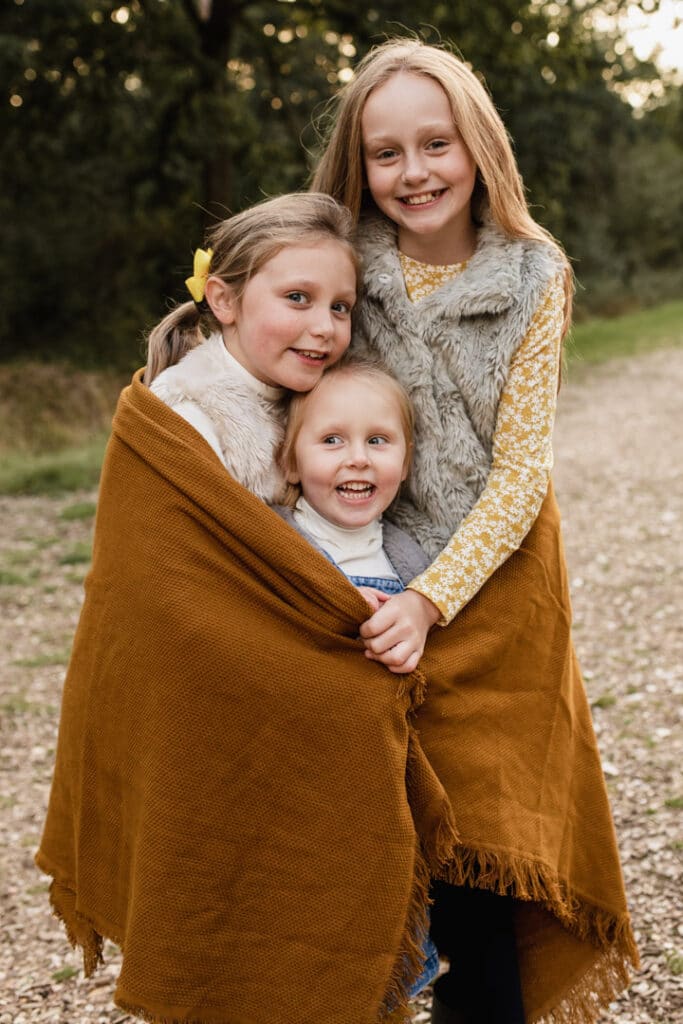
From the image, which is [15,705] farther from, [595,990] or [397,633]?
[397,633]

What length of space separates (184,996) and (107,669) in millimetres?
708

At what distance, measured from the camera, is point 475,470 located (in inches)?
91.0

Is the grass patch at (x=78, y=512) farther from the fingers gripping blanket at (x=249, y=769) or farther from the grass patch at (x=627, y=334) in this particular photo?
the grass patch at (x=627, y=334)

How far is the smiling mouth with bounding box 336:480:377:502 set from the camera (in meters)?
2.22

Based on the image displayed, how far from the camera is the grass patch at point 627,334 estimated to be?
57.3 feet

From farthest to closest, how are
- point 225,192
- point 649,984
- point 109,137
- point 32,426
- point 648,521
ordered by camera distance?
point 109,137
point 225,192
point 32,426
point 648,521
point 649,984

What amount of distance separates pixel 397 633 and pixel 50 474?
27.4 feet

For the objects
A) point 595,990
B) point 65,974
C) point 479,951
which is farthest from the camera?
point 65,974

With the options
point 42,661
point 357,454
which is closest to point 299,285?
point 357,454

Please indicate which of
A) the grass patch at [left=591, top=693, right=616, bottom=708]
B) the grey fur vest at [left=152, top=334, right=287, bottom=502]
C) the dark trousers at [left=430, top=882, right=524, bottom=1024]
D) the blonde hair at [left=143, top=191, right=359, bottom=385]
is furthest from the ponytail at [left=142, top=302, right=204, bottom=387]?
the grass patch at [left=591, top=693, right=616, bottom=708]

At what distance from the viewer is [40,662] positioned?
586 cm

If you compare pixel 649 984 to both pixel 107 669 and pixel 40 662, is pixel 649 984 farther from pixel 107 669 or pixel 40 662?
pixel 40 662

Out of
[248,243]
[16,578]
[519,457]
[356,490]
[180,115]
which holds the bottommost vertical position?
[16,578]

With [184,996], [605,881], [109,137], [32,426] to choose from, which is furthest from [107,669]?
[109,137]
